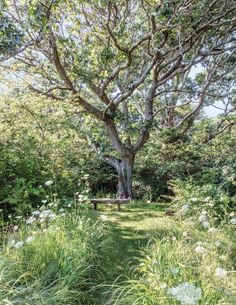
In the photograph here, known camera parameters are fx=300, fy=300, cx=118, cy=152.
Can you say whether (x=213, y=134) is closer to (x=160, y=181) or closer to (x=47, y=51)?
(x=160, y=181)

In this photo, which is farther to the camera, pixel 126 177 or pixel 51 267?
pixel 126 177

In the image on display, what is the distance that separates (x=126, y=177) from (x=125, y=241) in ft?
18.2

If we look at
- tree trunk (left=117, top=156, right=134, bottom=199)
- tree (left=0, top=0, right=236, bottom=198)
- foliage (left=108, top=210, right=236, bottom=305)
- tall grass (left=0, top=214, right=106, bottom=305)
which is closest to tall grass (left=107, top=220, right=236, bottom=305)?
foliage (left=108, top=210, right=236, bottom=305)

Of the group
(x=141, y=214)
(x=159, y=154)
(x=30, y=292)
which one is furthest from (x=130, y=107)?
(x=30, y=292)

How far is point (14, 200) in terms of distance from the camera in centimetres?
440

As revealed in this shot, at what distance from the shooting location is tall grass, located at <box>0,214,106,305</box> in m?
2.24

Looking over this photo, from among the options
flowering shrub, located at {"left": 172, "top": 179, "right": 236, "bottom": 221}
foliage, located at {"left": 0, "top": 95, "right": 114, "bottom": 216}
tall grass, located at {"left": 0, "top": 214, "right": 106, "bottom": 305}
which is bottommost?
tall grass, located at {"left": 0, "top": 214, "right": 106, "bottom": 305}

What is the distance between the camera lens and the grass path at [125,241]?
3.41m

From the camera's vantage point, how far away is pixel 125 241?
4508 mm

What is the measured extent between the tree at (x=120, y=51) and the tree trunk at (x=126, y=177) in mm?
33

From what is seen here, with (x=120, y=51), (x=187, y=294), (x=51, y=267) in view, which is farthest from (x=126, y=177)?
(x=187, y=294)

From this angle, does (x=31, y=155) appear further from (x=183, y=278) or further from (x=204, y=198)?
(x=183, y=278)

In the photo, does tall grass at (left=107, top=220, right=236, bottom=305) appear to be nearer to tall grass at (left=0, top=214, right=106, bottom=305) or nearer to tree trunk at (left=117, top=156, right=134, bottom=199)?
tall grass at (left=0, top=214, right=106, bottom=305)

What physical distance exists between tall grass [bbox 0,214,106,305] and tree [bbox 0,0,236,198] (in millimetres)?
4686
